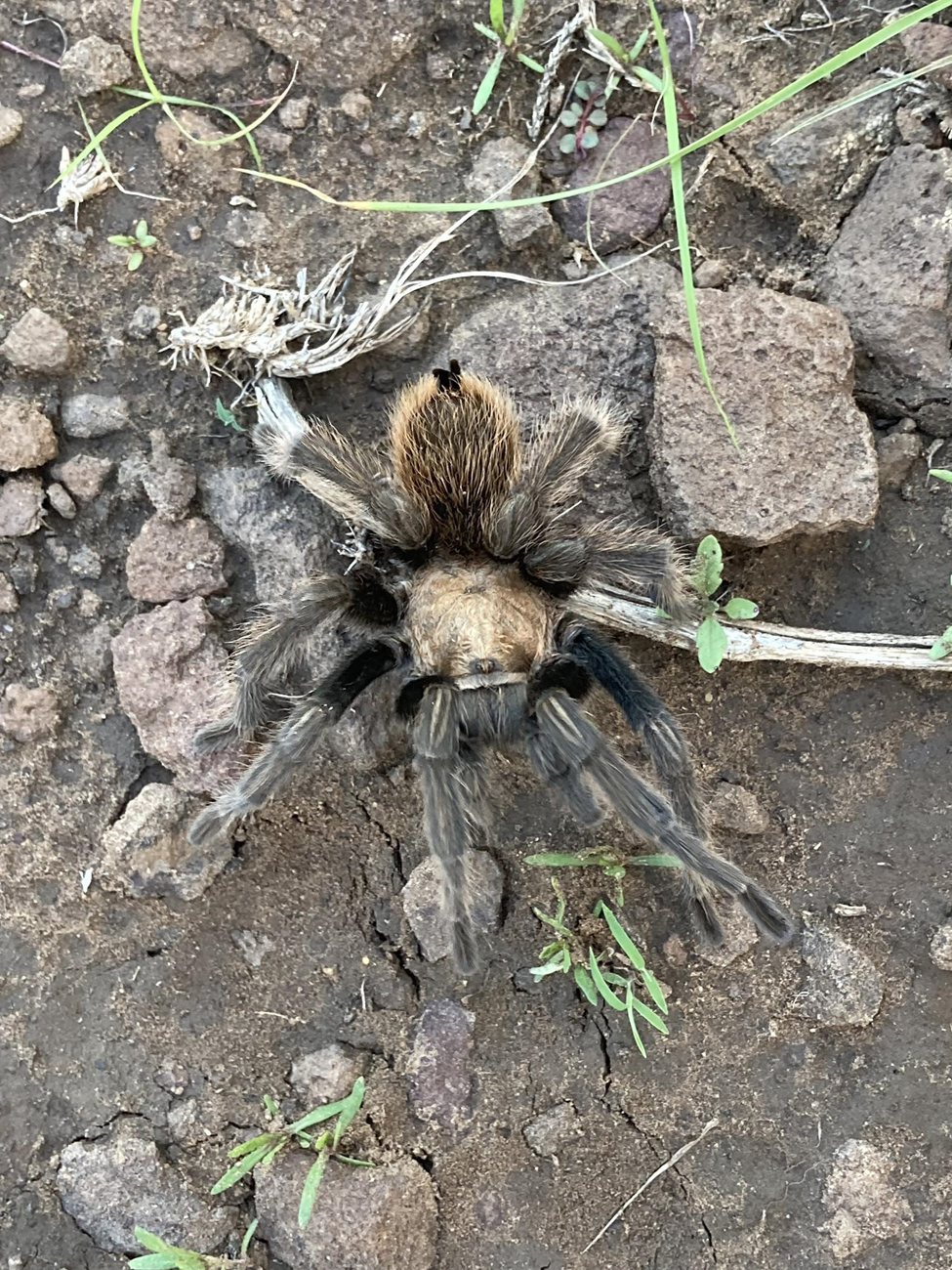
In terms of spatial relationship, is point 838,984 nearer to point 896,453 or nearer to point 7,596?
point 896,453

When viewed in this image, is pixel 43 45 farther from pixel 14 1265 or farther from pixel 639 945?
pixel 14 1265

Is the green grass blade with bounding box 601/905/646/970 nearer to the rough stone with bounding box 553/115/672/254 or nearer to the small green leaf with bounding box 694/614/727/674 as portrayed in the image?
the small green leaf with bounding box 694/614/727/674

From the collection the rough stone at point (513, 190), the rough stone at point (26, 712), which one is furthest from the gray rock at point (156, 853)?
the rough stone at point (513, 190)

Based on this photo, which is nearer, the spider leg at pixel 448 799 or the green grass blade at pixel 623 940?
the spider leg at pixel 448 799

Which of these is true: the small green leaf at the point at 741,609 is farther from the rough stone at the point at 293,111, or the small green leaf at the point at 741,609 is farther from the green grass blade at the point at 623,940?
the rough stone at the point at 293,111

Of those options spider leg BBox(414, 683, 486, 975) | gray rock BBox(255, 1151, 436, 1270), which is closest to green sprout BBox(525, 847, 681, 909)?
spider leg BBox(414, 683, 486, 975)

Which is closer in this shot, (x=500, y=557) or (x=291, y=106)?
(x=500, y=557)

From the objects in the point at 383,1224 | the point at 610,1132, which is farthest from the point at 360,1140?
the point at 610,1132
